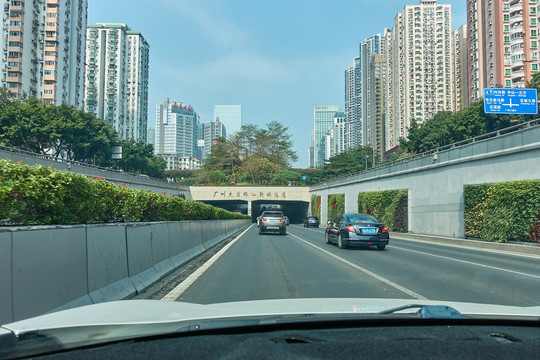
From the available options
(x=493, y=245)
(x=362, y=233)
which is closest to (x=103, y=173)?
(x=362, y=233)

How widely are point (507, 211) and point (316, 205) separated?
4757 cm

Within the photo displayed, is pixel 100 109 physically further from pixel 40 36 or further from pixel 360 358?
pixel 360 358

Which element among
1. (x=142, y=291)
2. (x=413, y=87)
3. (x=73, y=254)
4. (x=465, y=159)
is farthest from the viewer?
(x=413, y=87)

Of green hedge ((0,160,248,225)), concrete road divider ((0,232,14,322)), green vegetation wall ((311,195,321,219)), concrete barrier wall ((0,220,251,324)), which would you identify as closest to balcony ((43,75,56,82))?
green vegetation wall ((311,195,321,219))

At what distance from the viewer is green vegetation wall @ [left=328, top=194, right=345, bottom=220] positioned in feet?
175

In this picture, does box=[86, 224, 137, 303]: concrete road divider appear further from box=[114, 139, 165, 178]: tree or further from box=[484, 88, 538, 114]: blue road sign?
box=[114, 139, 165, 178]: tree

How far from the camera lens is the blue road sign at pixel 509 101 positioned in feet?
80.9

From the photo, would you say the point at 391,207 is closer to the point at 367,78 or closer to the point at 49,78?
the point at 49,78

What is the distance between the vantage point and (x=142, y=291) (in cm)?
696

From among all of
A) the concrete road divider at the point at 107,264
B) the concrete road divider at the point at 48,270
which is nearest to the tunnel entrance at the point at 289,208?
the concrete road divider at the point at 107,264

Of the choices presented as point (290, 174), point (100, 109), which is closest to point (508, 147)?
point (290, 174)

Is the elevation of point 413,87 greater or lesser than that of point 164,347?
greater

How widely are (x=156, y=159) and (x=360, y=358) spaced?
100 metres

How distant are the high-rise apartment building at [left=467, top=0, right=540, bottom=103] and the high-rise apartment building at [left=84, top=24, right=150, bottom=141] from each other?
90.6 meters
